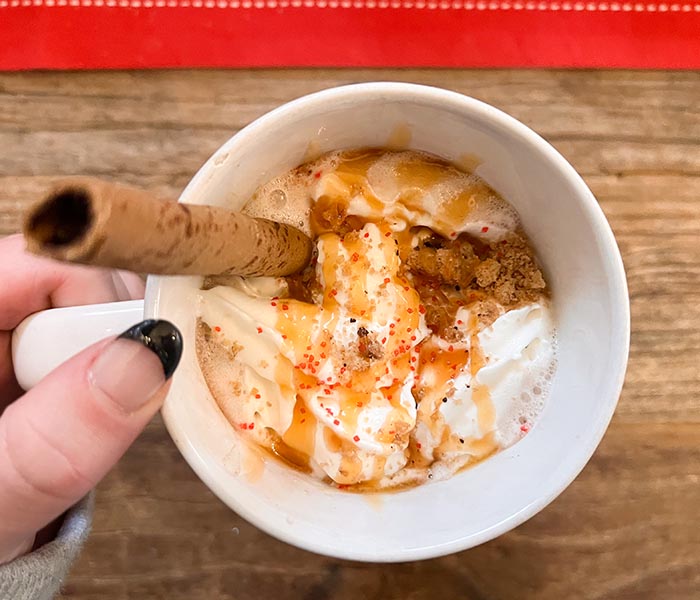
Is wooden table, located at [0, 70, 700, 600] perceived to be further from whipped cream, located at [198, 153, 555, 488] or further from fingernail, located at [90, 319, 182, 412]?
fingernail, located at [90, 319, 182, 412]

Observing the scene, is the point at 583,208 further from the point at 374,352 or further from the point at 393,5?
the point at 393,5

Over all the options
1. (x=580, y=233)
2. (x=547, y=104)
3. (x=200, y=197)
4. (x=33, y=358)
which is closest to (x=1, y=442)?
(x=33, y=358)

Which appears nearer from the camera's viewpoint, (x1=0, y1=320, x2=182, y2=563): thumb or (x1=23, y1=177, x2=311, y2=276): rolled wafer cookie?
(x1=23, y1=177, x2=311, y2=276): rolled wafer cookie

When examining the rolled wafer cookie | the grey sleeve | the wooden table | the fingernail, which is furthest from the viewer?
the wooden table

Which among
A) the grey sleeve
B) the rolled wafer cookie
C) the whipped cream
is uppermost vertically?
the rolled wafer cookie

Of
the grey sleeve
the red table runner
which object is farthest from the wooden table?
the grey sleeve

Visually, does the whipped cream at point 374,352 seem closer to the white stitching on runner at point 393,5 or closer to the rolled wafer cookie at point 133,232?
the rolled wafer cookie at point 133,232

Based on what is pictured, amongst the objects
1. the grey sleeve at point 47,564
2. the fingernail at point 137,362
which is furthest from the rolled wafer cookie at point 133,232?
the grey sleeve at point 47,564
